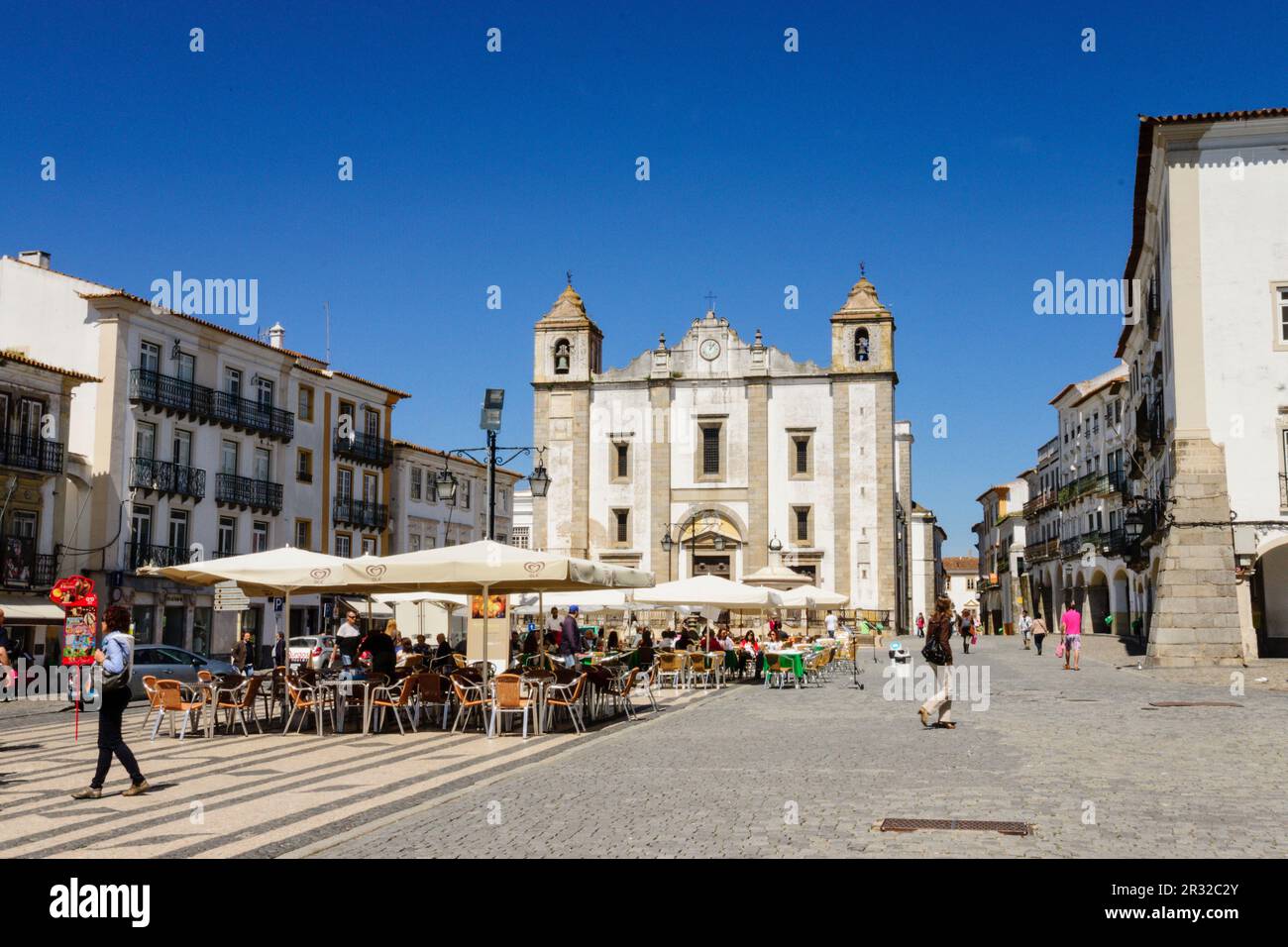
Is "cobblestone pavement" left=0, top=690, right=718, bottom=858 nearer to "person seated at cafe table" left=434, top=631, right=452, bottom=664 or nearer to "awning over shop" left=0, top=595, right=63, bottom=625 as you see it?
"person seated at cafe table" left=434, top=631, right=452, bottom=664

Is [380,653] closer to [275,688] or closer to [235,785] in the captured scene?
[275,688]

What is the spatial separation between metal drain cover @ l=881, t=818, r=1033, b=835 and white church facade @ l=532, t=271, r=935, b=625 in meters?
46.1

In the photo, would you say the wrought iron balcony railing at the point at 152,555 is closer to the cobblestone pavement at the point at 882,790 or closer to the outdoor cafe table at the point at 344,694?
the outdoor cafe table at the point at 344,694

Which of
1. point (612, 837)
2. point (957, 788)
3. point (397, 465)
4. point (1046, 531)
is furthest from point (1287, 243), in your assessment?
point (1046, 531)

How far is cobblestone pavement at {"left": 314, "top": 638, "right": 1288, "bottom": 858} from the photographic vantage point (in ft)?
24.9

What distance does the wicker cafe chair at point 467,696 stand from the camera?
16.1 meters

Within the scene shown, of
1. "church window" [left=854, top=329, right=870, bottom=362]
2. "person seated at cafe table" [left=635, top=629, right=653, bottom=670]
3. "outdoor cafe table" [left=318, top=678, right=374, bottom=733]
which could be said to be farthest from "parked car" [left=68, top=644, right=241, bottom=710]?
"church window" [left=854, top=329, right=870, bottom=362]

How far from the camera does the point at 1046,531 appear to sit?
77500mm

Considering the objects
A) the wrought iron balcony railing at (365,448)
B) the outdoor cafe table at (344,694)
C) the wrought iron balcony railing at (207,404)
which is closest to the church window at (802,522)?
the wrought iron balcony railing at (365,448)

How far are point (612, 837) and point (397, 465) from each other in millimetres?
47878

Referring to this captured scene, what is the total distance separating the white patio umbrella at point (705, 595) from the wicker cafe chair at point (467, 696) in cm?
911

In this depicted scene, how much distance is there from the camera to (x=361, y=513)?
5034 cm

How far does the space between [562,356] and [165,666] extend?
36.3 metres
